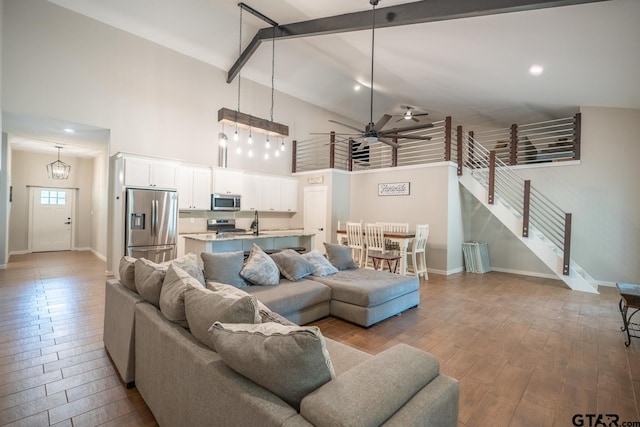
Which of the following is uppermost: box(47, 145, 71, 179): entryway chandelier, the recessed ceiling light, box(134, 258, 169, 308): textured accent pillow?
the recessed ceiling light

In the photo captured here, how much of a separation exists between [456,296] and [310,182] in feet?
15.2

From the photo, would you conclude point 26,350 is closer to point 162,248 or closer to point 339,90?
point 162,248

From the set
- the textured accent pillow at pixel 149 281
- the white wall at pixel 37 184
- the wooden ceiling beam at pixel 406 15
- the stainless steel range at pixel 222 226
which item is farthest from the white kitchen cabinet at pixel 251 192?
the white wall at pixel 37 184

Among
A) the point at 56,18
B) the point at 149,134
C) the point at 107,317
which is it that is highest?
the point at 56,18

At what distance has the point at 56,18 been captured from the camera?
15.7 feet

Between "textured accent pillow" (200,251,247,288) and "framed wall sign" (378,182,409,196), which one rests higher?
"framed wall sign" (378,182,409,196)

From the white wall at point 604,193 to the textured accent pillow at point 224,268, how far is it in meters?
6.33

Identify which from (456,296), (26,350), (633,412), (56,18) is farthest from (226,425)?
(56,18)

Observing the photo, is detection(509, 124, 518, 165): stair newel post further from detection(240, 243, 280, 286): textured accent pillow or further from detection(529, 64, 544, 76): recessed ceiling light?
detection(240, 243, 280, 286): textured accent pillow

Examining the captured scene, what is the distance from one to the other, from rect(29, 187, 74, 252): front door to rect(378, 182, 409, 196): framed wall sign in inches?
362

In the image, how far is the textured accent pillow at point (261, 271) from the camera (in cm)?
329

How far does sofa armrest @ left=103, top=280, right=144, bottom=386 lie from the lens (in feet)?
7.05

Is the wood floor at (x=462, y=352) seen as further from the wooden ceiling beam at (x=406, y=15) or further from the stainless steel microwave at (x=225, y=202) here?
the wooden ceiling beam at (x=406, y=15)

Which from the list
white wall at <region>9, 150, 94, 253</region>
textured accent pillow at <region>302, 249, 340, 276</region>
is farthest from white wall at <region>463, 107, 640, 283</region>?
white wall at <region>9, 150, 94, 253</region>
